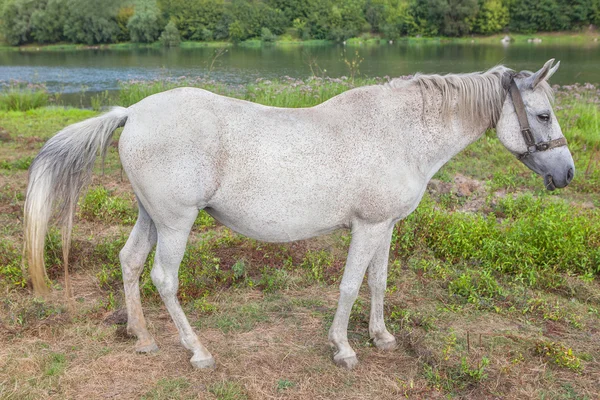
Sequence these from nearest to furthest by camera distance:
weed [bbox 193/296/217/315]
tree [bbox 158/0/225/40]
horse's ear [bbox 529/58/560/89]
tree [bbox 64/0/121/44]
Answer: horse's ear [bbox 529/58/560/89] < weed [bbox 193/296/217/315] < tree [bbox 64/0/121/44] < tree [bbox 158/0/225/40]

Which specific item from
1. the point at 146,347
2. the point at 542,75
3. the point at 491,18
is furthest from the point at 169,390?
the point at 491,18

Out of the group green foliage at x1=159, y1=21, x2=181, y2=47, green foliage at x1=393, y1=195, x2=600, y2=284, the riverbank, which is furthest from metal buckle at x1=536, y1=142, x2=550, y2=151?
green foliage at x1=159, y1=21, x2=181, y2=47

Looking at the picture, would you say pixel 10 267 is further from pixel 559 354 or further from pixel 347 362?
pixel 559 354

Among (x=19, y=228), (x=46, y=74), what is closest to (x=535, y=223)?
(x=19, y=228)

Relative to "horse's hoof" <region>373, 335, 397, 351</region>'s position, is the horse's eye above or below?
above

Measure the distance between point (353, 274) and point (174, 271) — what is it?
43.5 inches

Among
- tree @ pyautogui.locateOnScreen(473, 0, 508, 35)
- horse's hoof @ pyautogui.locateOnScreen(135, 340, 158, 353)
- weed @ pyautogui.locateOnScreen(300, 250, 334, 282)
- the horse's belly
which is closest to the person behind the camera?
the horse's belly

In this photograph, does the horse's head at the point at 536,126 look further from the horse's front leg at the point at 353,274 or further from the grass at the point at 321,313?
the grass at the point at 321,313

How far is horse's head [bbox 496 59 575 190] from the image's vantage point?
2.90 meters

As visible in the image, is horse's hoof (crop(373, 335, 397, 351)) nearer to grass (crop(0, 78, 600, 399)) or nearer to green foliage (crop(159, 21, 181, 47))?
grass (crop(0, 78, 600, 399))

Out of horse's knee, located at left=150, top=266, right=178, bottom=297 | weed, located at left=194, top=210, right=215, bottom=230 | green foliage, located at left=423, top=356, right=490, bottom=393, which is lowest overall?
weed, located at left=194, top=210, right=215, bottom=230

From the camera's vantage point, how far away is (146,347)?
3.23 metres

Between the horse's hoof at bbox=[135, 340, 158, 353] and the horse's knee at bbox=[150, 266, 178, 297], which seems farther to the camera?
the horse's hoof at bbox=[135, 340, 158, 353]

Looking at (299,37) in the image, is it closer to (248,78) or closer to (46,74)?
(46,74)
